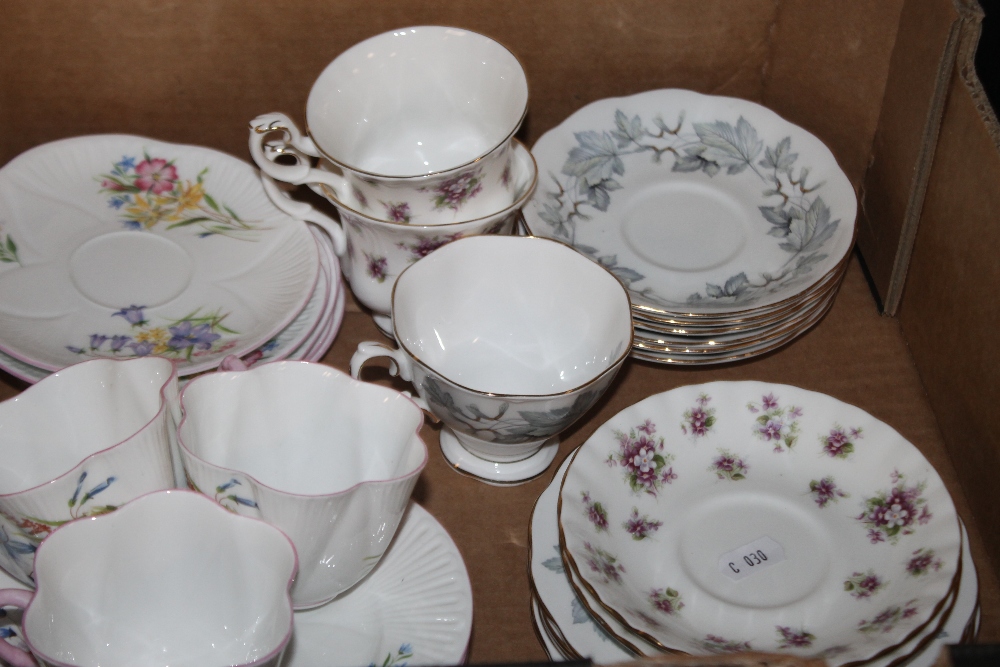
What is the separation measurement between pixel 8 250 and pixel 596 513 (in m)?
0.53

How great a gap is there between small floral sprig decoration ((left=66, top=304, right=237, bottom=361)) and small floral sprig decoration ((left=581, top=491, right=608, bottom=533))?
29 cm

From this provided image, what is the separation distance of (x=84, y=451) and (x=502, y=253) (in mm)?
330

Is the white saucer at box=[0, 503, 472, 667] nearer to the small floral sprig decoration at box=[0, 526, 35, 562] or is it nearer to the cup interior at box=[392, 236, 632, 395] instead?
the small floral sprig decoration at box=[0, 526, 35, 562]

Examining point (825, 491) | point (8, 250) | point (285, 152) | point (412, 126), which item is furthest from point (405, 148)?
point (825, 491)

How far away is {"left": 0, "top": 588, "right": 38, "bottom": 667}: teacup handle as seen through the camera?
20.2 inches

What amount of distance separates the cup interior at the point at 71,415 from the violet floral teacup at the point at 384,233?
8.1 inches

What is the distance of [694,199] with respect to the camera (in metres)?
0.90

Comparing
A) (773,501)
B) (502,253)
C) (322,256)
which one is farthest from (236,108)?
(773,501)

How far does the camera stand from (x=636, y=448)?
0.72 meters

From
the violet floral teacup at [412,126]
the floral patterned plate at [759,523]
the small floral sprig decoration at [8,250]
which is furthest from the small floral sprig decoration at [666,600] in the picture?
the small floral sprig decoration at [8,250]

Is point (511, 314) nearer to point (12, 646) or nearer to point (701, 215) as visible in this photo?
point (701, 215)

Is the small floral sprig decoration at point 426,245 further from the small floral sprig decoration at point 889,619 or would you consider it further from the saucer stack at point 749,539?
the small floral sprig decoration at point 889,619

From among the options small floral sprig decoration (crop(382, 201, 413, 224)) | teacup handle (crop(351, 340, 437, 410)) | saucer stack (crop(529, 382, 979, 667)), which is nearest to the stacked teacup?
small floral sprig decoration (crop(382, 201, 413, 224))

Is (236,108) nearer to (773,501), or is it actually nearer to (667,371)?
(667,371)
